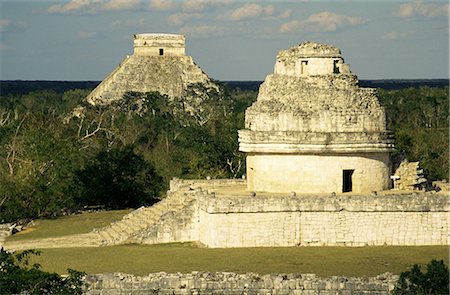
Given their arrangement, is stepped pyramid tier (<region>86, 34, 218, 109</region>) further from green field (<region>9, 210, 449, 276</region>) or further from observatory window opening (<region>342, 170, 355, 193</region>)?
green field (<region>9, 210, 449, 276</region>)

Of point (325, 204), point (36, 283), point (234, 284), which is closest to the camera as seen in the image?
point (36, 283)

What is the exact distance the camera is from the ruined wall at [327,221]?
21.7 metres

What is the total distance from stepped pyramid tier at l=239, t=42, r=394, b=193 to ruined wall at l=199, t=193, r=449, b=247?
136 centimetres

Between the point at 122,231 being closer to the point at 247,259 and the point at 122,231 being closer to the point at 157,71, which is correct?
the point at 247,259

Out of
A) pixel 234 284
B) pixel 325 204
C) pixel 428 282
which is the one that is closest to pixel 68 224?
pixel 325 204

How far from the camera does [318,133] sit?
2286 cm

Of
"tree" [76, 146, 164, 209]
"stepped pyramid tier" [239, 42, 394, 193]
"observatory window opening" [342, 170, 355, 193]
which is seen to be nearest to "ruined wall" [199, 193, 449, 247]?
"stepped pyramid tier" [239, 42, 394, 193]

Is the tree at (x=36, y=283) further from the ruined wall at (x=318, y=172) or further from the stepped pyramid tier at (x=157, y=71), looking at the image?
the stepped pyramid tier at (x=157, y=71)

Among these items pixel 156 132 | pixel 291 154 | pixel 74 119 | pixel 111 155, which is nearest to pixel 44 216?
pixel 111 155

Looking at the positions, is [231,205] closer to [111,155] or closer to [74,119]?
[111,155]

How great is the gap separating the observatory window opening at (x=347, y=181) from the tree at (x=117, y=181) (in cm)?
983

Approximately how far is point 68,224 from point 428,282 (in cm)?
1287

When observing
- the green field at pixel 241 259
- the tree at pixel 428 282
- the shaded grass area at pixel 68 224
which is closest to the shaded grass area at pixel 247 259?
the green field at pixel 241 259

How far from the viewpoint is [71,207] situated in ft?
99.8
